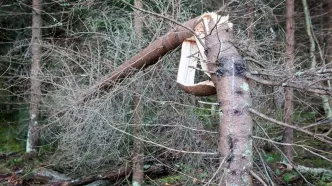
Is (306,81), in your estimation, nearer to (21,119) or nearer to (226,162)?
(226,162)

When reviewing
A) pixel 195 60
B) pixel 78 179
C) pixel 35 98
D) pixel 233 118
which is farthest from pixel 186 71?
pixel 35 98

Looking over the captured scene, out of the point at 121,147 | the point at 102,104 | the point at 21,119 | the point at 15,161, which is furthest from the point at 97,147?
the point at 21,119

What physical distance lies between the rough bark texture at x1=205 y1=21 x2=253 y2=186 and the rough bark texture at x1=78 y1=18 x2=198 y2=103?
1.35m

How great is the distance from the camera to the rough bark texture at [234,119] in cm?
322

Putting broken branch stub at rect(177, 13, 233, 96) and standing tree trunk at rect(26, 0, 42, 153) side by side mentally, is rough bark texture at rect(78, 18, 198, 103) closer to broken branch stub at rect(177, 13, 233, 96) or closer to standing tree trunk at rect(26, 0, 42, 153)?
broken branch stub at rect(177, 13, 233, 96)

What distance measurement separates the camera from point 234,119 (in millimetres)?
3314

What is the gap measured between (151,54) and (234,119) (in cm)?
287

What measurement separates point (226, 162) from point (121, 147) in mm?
4703

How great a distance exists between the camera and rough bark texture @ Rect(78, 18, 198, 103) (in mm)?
5113

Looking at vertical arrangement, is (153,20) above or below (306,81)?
above

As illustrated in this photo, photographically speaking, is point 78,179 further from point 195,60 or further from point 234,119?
point 234,119

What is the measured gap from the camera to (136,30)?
25.5ft

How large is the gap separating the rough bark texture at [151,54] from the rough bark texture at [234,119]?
4.44 feet

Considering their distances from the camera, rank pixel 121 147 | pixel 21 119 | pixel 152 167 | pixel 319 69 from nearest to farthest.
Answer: pixel 319 69
pixel 121 147
pixel 152 167
pixel 21 119
